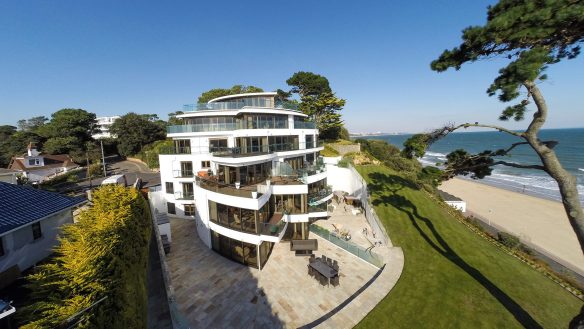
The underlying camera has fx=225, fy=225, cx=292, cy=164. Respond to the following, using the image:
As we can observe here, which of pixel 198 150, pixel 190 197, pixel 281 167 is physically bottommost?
pixel 190 197

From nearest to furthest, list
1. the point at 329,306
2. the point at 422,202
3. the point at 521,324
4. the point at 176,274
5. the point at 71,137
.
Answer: the point at 521,324
the point at 329,306
the point at 176,274
the point at 422,202
the point at 71,137

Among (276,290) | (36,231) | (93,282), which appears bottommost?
(276,290)

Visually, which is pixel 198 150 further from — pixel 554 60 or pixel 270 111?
pixel 554 60

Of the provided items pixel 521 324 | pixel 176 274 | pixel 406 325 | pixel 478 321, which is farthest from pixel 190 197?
pixel 521 324

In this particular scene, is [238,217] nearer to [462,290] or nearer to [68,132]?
[462,290]

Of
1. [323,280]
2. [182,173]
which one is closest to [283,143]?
[182,173]

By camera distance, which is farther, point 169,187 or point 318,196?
point 169,187

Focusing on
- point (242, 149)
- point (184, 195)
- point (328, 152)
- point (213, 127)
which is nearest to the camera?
point (242, 149)
